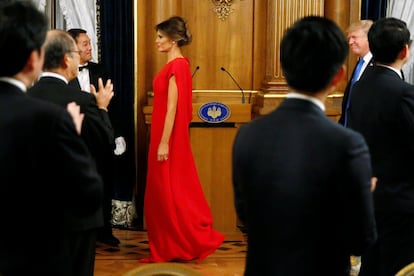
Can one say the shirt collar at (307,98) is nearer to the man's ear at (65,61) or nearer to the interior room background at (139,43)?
the man's ear at (65,61)

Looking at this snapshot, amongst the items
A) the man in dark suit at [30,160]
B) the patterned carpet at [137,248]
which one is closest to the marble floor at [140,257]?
the patterned carpet at [137,248]

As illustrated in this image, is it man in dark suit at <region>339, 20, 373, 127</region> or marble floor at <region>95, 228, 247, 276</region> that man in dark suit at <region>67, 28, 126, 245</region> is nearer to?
marble floor at <region>95, 228, 247, 276</region>

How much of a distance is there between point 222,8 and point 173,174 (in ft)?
5.63

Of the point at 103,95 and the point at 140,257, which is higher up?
the point at 103,95

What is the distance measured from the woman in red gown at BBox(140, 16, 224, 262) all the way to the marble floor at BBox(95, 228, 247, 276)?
0.37ft

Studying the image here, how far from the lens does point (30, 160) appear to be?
7.63 ft

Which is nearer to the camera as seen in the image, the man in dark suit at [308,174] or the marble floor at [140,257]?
the man in dark suit at [308,174]

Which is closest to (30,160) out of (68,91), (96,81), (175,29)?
(68,91)

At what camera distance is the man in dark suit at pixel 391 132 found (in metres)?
3.54

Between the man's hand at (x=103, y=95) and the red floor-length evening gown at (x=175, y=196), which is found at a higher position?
the man's hand at (x=103, y=95)

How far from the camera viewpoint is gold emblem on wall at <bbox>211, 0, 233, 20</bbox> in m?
6.69

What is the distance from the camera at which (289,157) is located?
2.25m

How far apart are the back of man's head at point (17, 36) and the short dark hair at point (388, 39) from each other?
1.72 metres

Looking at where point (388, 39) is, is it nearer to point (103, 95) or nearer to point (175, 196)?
point (103, 95)
